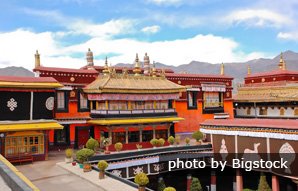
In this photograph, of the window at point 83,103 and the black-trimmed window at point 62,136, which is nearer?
the black-trimmed window at point 62,136

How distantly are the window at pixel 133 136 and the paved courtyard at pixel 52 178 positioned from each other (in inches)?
272

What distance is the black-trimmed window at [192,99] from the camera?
3449cm

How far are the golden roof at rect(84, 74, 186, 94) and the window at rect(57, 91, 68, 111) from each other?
6.75 ft

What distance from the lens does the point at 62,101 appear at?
93.0ft

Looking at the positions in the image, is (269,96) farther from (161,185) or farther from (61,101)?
(61,101)

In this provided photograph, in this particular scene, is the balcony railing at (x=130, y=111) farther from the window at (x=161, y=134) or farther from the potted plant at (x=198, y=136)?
the potted plant at (x=198, y=136)

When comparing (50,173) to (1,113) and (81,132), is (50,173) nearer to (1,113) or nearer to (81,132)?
(1,113)

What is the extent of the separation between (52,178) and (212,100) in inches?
890

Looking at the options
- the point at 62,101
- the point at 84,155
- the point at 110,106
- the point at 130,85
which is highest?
the point at 130,85

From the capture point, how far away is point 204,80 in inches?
1401

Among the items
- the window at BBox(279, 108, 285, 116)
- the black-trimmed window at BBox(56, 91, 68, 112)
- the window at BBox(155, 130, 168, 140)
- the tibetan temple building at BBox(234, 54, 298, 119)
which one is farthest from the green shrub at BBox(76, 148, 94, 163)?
the window at BBox(279, 108, 285, 116)

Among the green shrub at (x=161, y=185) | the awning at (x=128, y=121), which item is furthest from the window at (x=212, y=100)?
the green shrub at (x=161, y=185)

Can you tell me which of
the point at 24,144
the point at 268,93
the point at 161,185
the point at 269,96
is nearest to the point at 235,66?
the point at 268,93

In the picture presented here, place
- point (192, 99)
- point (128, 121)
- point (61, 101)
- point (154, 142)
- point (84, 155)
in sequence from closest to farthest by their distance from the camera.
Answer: point (84, 155) → point (154, 142) → point (128, 121) → point (61, 101) → point (192, 99)
